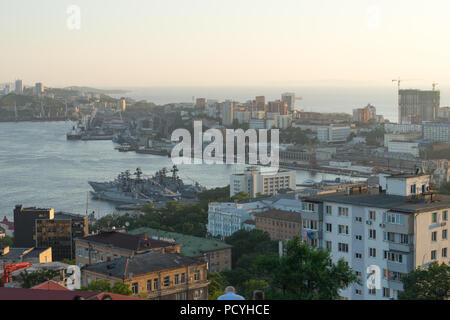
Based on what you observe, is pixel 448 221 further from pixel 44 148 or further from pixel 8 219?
pixel 44 148

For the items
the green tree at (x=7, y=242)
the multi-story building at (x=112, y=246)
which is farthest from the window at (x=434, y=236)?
the green tree at (x=7, y=242)

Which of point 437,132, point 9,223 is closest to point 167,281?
point 9,223

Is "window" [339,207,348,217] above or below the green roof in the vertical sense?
above

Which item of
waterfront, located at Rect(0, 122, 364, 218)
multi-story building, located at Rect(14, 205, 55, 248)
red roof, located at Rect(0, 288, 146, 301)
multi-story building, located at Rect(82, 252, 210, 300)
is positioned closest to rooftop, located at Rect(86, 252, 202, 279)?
multi-story building, located at Rect(82, 252, 210, 300)

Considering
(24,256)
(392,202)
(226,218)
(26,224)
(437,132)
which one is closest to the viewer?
(392,202)

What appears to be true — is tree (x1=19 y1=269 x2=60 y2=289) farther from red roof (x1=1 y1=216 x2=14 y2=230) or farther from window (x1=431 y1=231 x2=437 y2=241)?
red roof (x1=1 y1=216 x2=14 y2=230)

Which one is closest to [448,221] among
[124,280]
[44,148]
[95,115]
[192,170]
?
[124,280]

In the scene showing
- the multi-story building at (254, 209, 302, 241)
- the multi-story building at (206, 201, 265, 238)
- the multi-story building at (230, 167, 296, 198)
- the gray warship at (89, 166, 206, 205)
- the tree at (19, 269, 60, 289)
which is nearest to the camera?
the tree at (19, 269, 60, 289)

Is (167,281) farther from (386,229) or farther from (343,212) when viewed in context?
(386,229)
